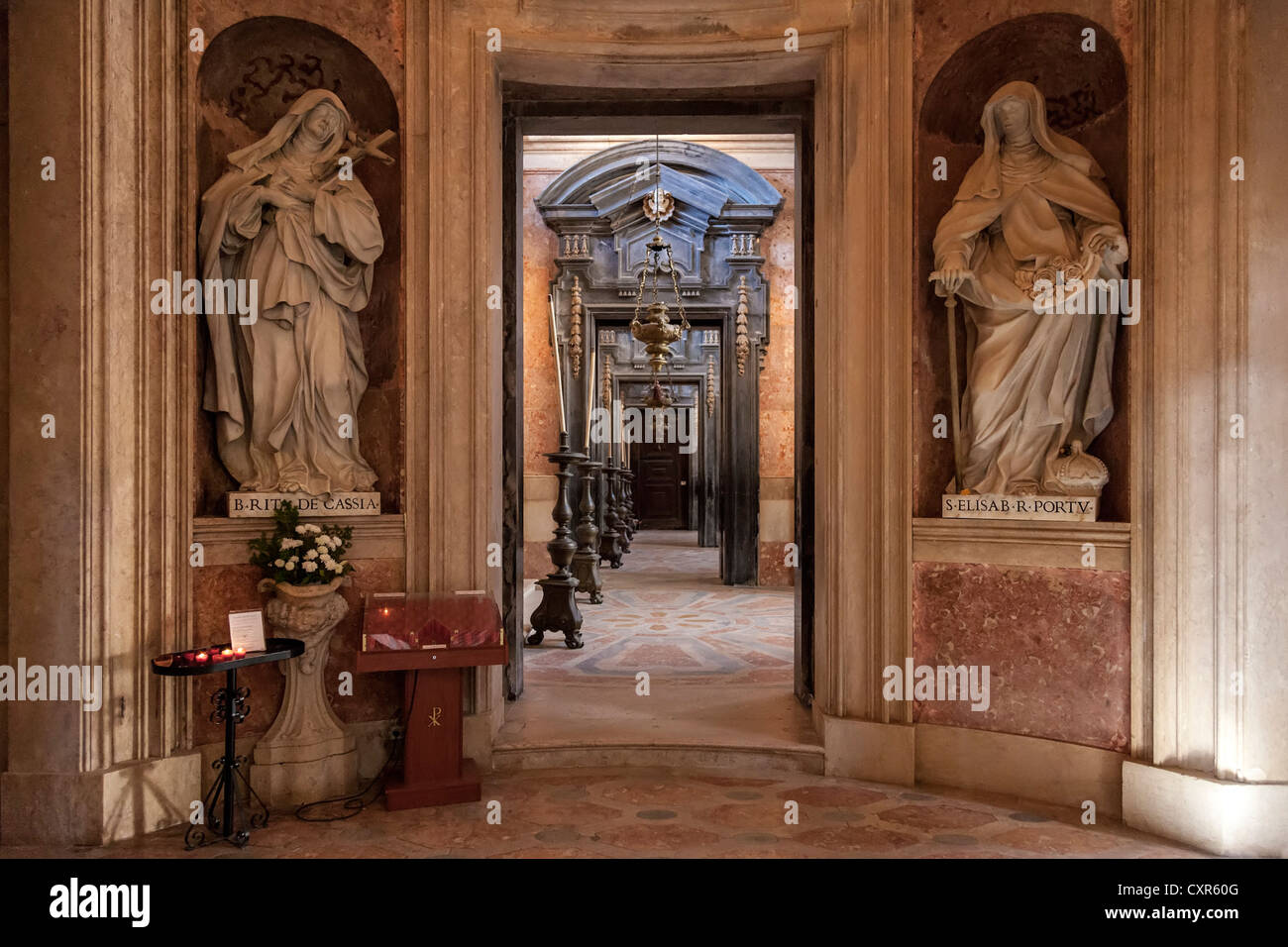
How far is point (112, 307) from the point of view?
3.78 m

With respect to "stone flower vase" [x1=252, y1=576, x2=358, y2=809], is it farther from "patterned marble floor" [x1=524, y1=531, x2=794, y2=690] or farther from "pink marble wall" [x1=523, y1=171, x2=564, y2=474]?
"pink marble wall" [x1=523, y1=171, x2=564, y2=474]

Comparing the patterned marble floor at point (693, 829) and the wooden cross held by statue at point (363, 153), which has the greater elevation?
the wooden cross held by statue at point (363, 153)

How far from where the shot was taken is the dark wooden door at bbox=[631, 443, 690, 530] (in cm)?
2428

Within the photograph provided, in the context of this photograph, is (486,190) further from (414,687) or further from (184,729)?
(184,729)

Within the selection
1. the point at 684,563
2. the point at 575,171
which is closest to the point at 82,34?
the point at 575,171

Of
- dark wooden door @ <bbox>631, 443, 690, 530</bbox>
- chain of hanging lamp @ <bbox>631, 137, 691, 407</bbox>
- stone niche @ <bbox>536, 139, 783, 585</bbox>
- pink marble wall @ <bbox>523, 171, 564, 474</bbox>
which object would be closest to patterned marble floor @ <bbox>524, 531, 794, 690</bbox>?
stone niche @ <bbox>536, 139, 783, 585</bbox>

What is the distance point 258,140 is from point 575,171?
6.90 metres

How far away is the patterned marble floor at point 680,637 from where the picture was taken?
6.25m

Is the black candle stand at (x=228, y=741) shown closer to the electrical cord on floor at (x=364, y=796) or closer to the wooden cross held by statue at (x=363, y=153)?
the electrical cord on floor at (x=364, y=796)

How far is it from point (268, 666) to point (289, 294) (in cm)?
180

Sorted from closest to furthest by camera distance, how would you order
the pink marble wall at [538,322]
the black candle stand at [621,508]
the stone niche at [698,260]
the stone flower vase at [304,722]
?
the stone flower vase at [304,722], the stone niche at [698,260], the pink marble wall at [538,322], the black candle stand at [621,508]

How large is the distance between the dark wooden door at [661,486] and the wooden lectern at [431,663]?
2004 centimetres

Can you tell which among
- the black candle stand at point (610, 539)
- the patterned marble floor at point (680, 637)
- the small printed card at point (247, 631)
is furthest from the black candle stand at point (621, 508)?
the small printed card at point (247, 631)

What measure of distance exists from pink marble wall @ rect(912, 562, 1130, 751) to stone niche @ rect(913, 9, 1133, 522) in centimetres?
38
